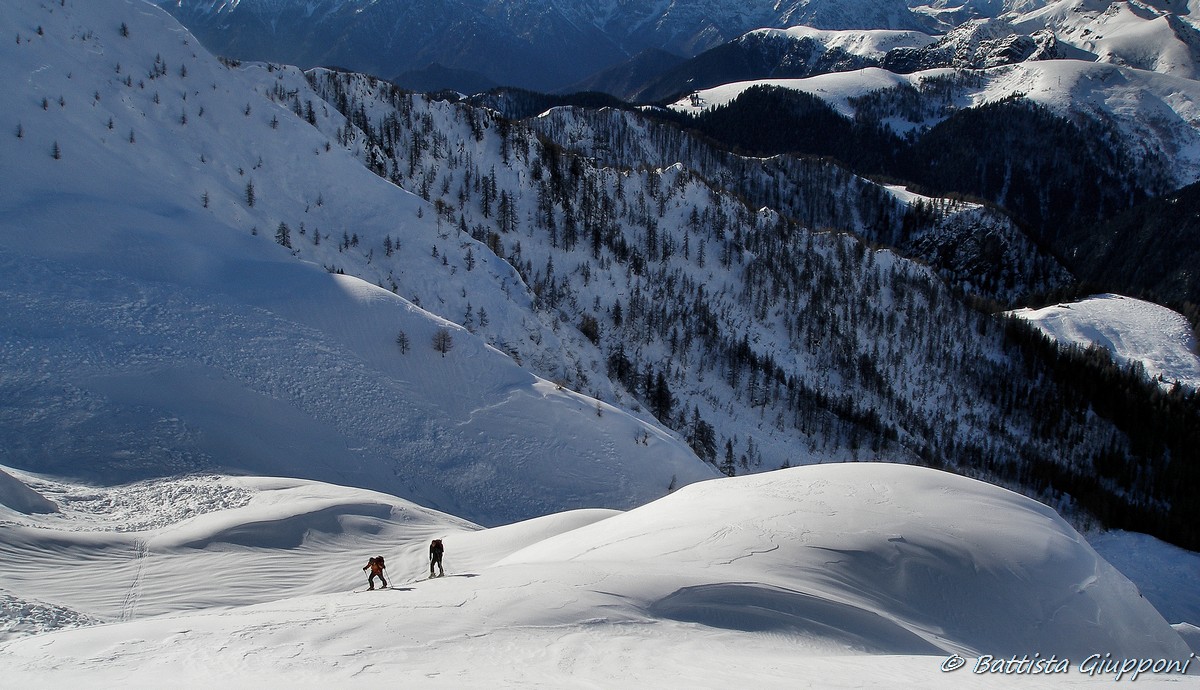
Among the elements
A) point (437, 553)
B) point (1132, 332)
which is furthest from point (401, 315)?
point (1132, 332)

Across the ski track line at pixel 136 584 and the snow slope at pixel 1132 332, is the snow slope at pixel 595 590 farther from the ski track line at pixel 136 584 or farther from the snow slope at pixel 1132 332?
the snow slope at pixel 1132 332

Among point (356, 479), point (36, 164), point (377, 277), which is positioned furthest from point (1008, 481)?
point (36, 164)

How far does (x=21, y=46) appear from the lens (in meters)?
36.8

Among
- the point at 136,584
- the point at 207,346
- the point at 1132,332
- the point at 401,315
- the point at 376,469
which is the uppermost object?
the point at 1132,332

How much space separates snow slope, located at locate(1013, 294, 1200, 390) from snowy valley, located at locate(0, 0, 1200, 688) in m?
48.8

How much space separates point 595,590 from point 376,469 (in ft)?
51.8

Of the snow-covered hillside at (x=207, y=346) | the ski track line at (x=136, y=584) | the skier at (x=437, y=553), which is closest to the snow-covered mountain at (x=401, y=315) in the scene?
the snow-covered hillside at (x=207, y=346)

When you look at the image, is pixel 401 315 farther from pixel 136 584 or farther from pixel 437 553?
pixel 136 584

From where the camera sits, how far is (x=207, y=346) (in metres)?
27.3

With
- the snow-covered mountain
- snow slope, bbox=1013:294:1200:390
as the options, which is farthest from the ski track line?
snow slope, bbox=1013:294:1200:390

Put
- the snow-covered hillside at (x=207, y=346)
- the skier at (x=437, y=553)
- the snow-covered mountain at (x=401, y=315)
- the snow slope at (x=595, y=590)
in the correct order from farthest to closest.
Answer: the snow-covered mountain at (x=401, y=315), the snow-covered hillside at (x=207, y=346), the skier at (x=437, y=553), the snow slope at (x=595, y=590)

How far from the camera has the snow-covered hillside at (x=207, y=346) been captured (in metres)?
23.8

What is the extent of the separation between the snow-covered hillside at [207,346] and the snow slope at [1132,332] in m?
107

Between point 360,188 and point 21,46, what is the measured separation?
17.9 metres
